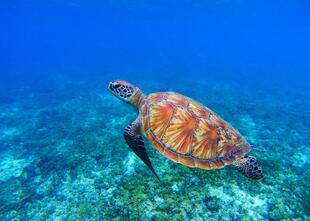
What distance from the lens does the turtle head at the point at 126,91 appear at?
505cm

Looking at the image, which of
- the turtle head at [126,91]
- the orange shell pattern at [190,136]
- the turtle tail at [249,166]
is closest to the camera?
the orange shell pattern at [190,136]

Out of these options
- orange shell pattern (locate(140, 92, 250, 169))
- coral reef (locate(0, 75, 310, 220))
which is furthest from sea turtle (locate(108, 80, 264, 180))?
coral reef (locate(0, 75, 310, 220))

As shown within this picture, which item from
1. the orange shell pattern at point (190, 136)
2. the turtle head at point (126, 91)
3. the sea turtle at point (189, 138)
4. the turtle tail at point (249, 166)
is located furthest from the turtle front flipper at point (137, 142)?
the turtle tail at point (249, 166)

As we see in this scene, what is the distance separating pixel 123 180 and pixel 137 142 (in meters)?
1.18

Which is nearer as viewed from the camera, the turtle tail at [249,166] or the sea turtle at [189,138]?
the sea turtle at [189,138]

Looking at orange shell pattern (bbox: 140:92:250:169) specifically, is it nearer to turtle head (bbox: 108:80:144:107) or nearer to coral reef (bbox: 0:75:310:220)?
turtle head (bbox: 108:80:144:107)

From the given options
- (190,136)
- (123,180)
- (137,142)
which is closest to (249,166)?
(190,136)

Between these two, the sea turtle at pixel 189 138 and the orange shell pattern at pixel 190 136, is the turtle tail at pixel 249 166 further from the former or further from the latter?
the orange shell pattern at pixel 190 136

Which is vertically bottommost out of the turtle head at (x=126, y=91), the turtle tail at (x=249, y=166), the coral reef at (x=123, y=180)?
the coral reef at (x=123, y=180)

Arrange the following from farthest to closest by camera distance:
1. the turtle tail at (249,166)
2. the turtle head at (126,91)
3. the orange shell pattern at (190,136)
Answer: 1. the turtle head at (126,91)
2. the turtle tail at (249,166)
3. the orange shell pattern at (190,136)

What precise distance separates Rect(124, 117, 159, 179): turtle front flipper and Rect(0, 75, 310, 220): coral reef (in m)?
0.83

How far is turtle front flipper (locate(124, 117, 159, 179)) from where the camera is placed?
4033 mm

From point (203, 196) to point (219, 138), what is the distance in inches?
50.2

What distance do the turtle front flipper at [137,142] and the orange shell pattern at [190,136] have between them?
0.20 meters
